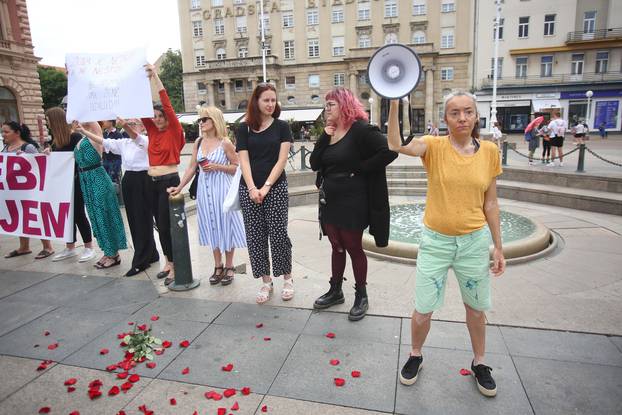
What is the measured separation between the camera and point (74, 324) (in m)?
3.67

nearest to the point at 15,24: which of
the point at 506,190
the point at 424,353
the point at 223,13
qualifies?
the point at 223,13

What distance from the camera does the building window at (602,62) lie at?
3701 cm

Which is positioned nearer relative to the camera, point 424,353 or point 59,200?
point 424,353

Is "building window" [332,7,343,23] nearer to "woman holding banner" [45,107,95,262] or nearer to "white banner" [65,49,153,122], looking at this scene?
"woman holding banner" [45,107,95,262]

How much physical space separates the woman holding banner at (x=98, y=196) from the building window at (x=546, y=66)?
142ft

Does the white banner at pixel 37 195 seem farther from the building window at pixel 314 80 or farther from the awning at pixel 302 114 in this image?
the building window at pixel 314 80

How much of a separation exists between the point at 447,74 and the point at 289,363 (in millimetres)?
46047

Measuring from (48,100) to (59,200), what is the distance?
58419mm

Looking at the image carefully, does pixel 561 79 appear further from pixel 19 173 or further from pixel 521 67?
pixel 19 173

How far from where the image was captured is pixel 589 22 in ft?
122

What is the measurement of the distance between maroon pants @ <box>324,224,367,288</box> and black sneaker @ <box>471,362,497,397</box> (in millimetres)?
1230

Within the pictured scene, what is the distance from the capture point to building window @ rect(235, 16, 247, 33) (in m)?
49.2

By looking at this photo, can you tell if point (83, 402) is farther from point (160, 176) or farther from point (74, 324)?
point (160, 176)

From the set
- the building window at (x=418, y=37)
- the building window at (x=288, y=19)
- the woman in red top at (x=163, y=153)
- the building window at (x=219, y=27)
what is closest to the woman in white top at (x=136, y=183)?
the woman in red top at (x=163, y=153)
